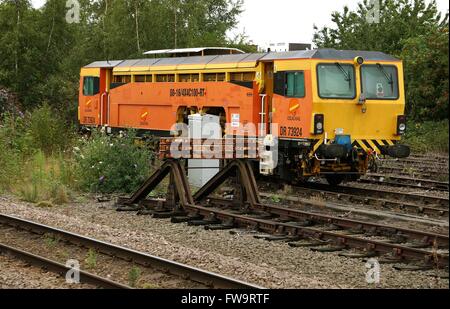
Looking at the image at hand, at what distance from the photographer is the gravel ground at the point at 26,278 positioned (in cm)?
952

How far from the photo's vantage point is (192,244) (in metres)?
12.5

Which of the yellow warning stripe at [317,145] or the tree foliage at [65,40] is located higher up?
the tree foliage at [65,40]

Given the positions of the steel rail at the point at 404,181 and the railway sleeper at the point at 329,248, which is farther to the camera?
the steel rail at the point at 404,181

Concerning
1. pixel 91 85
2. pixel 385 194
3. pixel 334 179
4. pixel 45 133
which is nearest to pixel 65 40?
pixel 91 85

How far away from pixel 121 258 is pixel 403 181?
11.2 metres

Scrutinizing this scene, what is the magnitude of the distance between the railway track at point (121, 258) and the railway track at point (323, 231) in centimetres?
255

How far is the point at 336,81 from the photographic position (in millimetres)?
18094

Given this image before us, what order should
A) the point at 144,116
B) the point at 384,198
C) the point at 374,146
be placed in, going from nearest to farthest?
1. the point at 384,198
2. the point at 374,146
3. the point at 144,116

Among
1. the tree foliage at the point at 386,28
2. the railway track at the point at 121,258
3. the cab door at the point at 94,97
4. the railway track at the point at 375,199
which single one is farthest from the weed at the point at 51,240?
the tree foliage at the point at 386,28

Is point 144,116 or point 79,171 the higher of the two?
point 144,116

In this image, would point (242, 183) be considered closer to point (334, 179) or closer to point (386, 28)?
point (334, 179)

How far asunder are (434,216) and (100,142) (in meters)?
8.35

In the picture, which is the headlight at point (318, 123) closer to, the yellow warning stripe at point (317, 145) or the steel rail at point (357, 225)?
the yellow warning stripe at point (317, 145)
